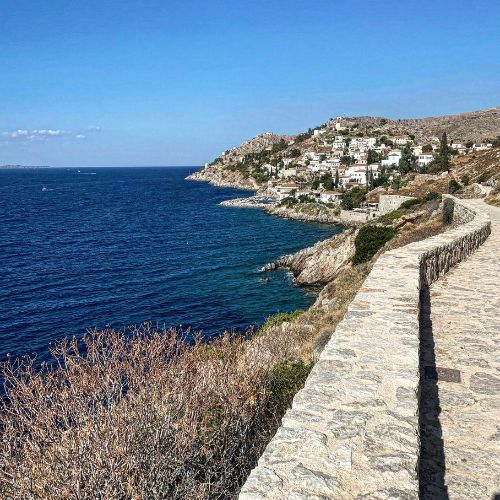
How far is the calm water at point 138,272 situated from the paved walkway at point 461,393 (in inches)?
849

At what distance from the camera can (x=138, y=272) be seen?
4534 centimetres

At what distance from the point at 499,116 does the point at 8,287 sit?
Answer: 196 metres

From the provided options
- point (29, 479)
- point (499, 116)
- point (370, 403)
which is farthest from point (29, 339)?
point (499, 116)

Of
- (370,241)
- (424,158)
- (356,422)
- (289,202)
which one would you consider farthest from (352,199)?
(356,422)

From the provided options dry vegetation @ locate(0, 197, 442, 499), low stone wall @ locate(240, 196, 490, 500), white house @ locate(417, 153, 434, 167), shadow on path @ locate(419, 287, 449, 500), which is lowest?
dry vegetation @ locate(0, 197, 442, 499)

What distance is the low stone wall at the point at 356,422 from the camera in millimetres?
3209

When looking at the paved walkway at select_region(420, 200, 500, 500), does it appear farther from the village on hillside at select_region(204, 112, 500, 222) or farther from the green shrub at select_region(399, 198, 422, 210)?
the village on hillside at select_region(204, 112, 500, 222)

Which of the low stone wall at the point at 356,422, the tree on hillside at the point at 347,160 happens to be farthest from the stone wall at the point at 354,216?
the tree on hillside at the point at 347,160

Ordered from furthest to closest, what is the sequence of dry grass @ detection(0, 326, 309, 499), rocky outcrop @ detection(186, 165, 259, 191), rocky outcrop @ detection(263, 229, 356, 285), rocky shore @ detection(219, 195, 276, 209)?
rocky outcrop @ detection(186, 165, 259, 191) < rocky shore @ detection(219, 195, 276, 209) < rocky outcrop @ detection(263, 229, 356, 285) < dry grass @ detection(0, 326, 309, 499)

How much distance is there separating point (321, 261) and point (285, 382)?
115 feet

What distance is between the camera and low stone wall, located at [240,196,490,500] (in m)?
3.21

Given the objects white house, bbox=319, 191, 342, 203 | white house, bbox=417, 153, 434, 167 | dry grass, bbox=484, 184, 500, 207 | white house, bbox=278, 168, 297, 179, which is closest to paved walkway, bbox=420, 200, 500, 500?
dry grass, bbox=484, 184, 500, 207

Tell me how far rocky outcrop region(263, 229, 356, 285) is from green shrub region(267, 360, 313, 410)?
102 feet

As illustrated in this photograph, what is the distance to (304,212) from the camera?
86.9m
